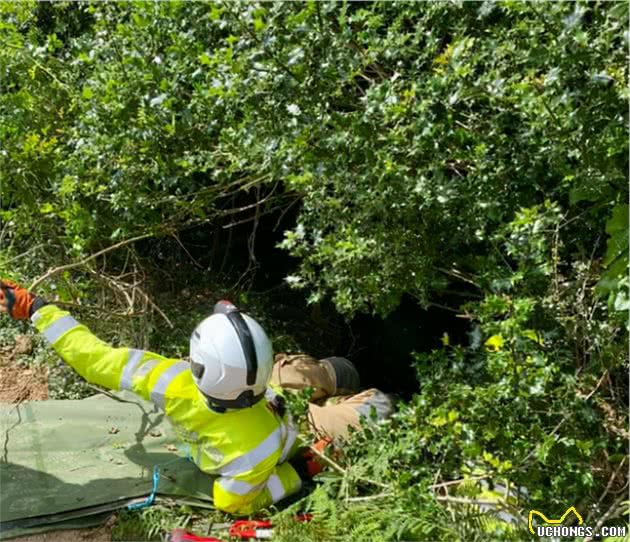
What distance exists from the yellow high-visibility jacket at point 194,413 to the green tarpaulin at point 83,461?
9.8 inches

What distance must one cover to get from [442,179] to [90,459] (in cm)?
228

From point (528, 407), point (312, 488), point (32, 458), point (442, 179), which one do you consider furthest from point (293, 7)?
point (32, 458)

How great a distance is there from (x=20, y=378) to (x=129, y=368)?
2038mm

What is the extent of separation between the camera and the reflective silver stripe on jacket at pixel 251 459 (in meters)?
3.29

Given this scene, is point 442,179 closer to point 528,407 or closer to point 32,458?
point 528,407

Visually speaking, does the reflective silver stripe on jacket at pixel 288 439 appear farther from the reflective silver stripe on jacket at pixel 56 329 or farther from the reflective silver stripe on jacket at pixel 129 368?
the reflective silver stripe on jacket at pixel 56 329

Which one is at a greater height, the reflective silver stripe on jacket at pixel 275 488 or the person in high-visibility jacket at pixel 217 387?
the person in high-visibility jacket at pixel 217 387

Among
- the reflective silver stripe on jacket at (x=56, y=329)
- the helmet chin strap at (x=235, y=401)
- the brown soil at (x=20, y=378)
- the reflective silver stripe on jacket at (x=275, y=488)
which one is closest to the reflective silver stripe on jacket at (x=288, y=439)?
the reflective silver stripe on jacket at (x=275, y=488)

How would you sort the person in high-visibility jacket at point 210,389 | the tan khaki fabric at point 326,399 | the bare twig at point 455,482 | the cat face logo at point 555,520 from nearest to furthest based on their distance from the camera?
the cat face logo at point 555,520 → the bare twig at point 455,482 → the person in high-visibility jacket at point 210,389 → the tan khaki fabric at point 326,399

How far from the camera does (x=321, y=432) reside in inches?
151

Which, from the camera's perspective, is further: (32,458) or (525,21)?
(32,458)

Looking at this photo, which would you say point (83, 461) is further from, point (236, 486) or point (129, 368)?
point (236, 486)

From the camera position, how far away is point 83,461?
361 centimetres

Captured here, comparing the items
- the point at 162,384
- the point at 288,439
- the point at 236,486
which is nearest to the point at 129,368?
the point at 162,384
